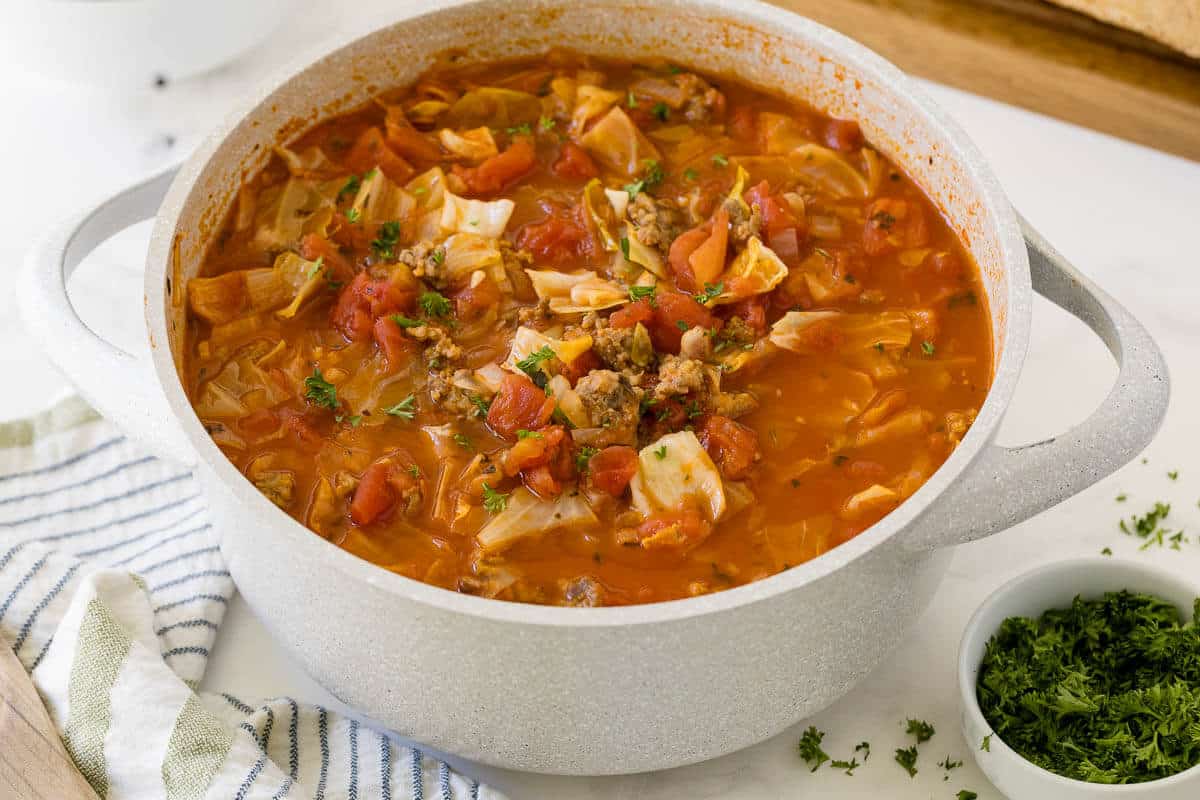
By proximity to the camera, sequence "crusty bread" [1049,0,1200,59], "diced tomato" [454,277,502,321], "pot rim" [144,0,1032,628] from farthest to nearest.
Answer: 1. "crusty bread" [1049,0,1200,59]
2. "diced tomato" [454,277,502,321]
3. "pot rim" [144,0,1032,628]

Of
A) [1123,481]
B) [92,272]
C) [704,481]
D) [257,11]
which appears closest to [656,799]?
[704,481]

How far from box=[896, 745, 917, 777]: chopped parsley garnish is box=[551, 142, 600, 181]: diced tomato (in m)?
1.81

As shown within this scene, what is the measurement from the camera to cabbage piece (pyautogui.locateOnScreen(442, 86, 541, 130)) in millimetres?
4531

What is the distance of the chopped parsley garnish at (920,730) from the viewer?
12.8 feet

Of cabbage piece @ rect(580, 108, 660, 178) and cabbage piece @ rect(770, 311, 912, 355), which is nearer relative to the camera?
cabbage piece @ rect(770, 311, 912, 355)

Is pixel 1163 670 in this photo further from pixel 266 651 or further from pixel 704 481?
pixel 266 651

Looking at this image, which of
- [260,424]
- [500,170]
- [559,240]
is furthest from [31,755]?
[500,170]

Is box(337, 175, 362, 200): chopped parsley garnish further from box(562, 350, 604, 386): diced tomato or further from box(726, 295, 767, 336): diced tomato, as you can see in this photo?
box(726, 295, 767, 336): diced tomato

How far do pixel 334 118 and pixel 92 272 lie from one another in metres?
1.00

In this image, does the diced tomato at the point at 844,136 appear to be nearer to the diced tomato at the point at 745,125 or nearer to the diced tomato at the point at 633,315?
the diced tomato at the point at 745,125

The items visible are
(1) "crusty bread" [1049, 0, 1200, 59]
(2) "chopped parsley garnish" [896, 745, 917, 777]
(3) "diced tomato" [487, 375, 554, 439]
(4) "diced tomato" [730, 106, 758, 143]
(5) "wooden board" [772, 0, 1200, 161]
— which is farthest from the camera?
(5) "wooden board" [772, 0, 1200, 161]

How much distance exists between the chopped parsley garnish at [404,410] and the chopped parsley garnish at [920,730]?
1.51 metres

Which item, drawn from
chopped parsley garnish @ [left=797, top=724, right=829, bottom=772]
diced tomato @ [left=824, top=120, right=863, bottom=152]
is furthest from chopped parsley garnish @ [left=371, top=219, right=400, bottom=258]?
chopped parsley garnish @ [left=797, top=724, right=829, bottom=772]

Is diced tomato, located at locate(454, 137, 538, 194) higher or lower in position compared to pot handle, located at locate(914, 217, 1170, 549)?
higher
